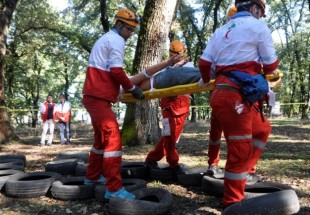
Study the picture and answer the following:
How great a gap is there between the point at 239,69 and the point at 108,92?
172 centimetres

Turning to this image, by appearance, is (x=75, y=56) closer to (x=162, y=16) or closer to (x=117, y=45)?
(x=162, y=16)

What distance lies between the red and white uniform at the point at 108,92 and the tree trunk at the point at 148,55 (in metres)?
5.04

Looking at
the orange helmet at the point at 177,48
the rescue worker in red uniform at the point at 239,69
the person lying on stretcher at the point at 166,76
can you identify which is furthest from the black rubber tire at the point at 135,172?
the rescue worker in red uniform at the point at 239,69

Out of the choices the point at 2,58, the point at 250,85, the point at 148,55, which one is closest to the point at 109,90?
the point at 250,85

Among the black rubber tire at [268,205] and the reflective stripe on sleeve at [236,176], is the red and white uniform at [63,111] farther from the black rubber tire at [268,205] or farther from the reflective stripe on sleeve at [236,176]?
the black rubber tire at [268,205]

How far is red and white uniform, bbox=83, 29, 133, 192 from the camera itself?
Result: 4453 mm

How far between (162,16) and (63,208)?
6540 mm

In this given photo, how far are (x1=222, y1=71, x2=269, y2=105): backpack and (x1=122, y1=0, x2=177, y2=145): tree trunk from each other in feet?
19.9

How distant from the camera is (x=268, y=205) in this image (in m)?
3.43

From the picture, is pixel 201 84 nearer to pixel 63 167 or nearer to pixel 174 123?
pixel 174 123

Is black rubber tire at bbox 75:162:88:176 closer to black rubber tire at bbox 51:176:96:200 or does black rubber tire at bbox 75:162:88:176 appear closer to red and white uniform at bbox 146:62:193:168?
black rubber tire at bbox 51:176:96:200

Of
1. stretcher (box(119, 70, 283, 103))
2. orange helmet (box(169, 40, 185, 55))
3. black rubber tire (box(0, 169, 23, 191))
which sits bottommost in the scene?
black rubber tire (box(0, 169, 23, 191))

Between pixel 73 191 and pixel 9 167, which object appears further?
pixel 9 167

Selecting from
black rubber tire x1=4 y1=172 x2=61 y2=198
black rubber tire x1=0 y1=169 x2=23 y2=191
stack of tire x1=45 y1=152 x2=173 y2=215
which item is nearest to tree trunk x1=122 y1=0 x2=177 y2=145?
stack of tire x1=45 y1=152 x2=173 y2=215
